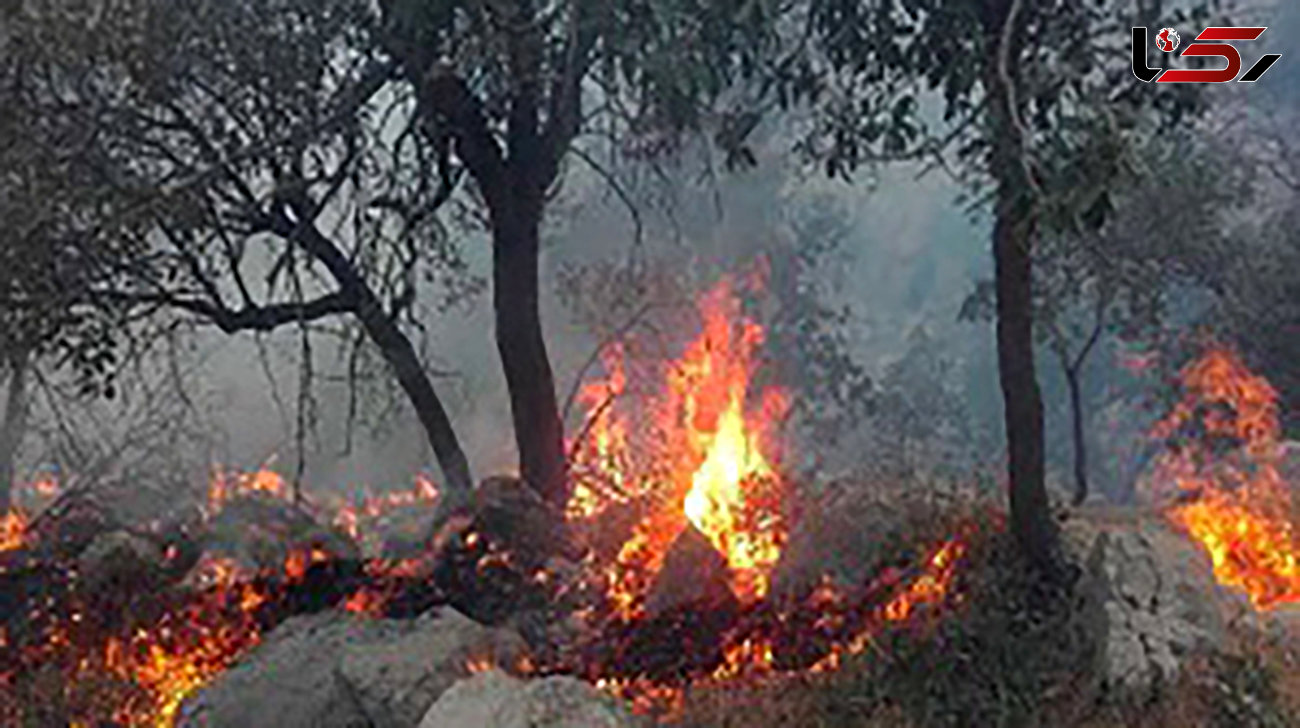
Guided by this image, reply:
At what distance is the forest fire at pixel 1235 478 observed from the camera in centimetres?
1436

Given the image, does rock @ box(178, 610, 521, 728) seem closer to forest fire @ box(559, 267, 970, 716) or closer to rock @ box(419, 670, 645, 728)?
forest fire @ box(559, 267, 970, 716)

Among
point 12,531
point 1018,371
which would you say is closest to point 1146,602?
point 1018,371

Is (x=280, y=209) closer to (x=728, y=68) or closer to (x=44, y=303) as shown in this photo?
(x=44, y=303)

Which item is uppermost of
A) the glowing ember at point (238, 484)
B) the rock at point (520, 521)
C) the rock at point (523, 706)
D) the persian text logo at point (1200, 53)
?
the glowing ember at point (238, 484)

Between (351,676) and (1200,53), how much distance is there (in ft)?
30.9

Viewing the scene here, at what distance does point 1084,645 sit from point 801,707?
2.49m

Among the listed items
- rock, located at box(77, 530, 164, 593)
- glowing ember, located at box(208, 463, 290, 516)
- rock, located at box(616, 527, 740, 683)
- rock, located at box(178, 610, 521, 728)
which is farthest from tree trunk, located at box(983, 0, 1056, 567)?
glowing ember, located at box(208, 463, 290, 516)

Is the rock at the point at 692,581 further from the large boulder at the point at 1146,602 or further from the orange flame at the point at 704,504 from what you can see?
the large boulder at the point at 1146,602

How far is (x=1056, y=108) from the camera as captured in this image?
10594 millimetres

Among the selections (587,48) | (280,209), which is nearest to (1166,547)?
(587,48)

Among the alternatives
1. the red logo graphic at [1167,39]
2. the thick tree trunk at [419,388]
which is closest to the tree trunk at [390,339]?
the thick tree trunk at [419,388]

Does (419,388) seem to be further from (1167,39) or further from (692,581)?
(1167,39)

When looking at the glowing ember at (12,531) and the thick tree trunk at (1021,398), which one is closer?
the thick tree trunk at (1021,398)

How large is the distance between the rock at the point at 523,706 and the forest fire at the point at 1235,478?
6928 millimetres
